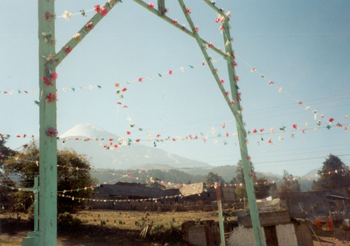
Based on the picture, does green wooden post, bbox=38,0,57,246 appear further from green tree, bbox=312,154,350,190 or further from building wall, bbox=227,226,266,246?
green tree, bbox=312,154,350,190

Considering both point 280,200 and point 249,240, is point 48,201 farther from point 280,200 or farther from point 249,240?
point 280,200

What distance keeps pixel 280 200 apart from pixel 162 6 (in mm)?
36853

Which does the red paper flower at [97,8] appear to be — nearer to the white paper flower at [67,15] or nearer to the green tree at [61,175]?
the white paper flower at [67,15]

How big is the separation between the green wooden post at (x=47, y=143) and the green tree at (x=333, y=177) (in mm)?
56611

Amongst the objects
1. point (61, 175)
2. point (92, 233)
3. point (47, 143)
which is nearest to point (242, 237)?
point (92, 233)

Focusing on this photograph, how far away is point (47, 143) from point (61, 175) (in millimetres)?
19905

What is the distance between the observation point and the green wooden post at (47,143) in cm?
257

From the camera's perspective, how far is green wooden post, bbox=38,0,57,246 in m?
2.57

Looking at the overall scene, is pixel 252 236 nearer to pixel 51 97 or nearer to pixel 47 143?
pixel 47 143

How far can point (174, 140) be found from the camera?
8.98 m

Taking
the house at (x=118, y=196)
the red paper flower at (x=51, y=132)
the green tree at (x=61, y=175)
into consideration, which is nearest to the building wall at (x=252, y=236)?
the green tree at (x=61, y=175)

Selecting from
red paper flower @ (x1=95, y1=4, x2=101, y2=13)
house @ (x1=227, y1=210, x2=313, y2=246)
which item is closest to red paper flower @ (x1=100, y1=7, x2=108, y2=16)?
red paper flower @ (x1=95, y1=4, x2=101, y2=13)

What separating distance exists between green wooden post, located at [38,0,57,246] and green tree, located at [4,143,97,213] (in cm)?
1876

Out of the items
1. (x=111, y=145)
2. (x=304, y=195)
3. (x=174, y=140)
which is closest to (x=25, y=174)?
(x=111, y=145)
